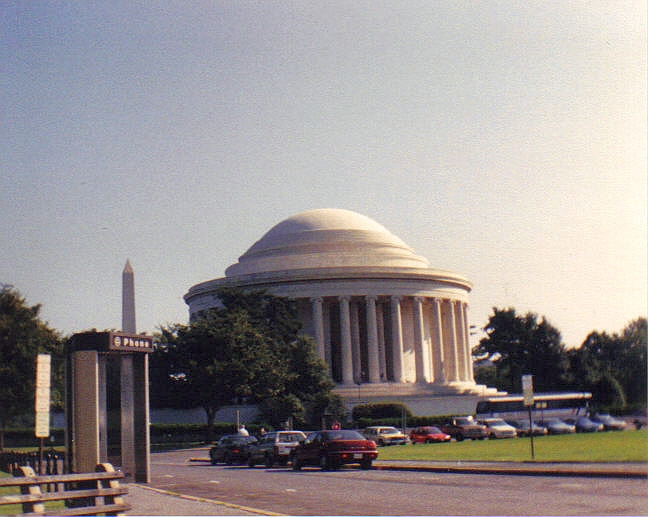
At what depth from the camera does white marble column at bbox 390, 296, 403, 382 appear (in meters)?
83.9

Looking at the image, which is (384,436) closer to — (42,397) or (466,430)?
(466,430)

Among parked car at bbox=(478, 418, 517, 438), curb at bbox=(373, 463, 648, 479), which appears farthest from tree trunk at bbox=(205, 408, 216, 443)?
curb at bbox=(373, 463, 648, 479)

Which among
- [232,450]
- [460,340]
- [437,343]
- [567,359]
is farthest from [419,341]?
[232,450]

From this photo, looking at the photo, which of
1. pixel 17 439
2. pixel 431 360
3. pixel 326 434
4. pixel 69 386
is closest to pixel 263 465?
pixel 326 434

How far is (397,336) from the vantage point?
8488 centimetres

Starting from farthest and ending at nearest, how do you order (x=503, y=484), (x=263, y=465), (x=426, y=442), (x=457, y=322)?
(x=457, y=322) < (x=426, y=442) < (x=263, y=465) < (x=503, y=484)

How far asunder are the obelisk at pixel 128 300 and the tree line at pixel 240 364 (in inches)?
106

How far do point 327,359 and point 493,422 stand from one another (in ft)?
97.9

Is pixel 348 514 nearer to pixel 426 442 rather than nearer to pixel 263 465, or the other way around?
pixel 263 465

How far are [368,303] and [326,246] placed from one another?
845 cm

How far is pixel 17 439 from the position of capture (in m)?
67.2

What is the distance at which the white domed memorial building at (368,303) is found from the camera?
82062 mm

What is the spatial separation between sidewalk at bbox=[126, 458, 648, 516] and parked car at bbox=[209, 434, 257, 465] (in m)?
9.68

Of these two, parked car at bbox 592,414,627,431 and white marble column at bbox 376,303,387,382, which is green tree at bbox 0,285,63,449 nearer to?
parked car at bbox 592,414,627,431
